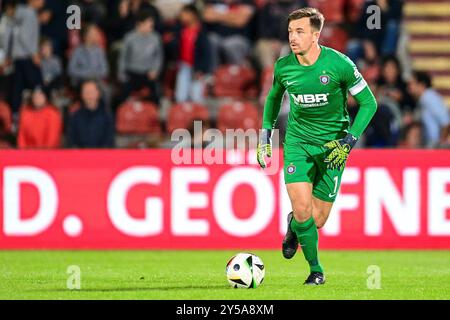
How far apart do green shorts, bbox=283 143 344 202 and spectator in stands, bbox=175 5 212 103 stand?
7977mm

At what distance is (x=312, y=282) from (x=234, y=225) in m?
4.93

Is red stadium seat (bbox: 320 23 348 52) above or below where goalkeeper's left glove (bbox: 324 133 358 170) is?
above

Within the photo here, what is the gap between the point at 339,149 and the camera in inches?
384

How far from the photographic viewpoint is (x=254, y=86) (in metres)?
18.8

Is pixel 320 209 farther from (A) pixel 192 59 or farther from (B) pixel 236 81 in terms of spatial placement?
(B) pixel 236 81

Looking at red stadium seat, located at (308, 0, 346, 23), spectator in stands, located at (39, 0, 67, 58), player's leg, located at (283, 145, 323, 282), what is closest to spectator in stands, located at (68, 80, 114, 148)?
spectator in stands, located at (39, 0, 67, 58)

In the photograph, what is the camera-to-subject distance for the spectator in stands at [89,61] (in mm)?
17828

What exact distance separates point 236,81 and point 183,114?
1481 mm

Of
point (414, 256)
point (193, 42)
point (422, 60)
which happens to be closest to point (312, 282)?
point (414, 256)

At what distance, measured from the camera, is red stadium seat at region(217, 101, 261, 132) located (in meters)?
17.8

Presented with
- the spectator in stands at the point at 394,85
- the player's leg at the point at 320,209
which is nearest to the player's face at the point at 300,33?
the player's leg at the point at 320,209

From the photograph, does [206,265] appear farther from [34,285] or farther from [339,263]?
[34,285]

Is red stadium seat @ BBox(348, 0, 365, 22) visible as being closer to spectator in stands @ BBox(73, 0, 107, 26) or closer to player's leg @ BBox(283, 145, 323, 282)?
spectator in stands @ BBox(73, 0, 107, 26)

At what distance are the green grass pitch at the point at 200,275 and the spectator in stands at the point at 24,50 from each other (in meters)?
4.10
